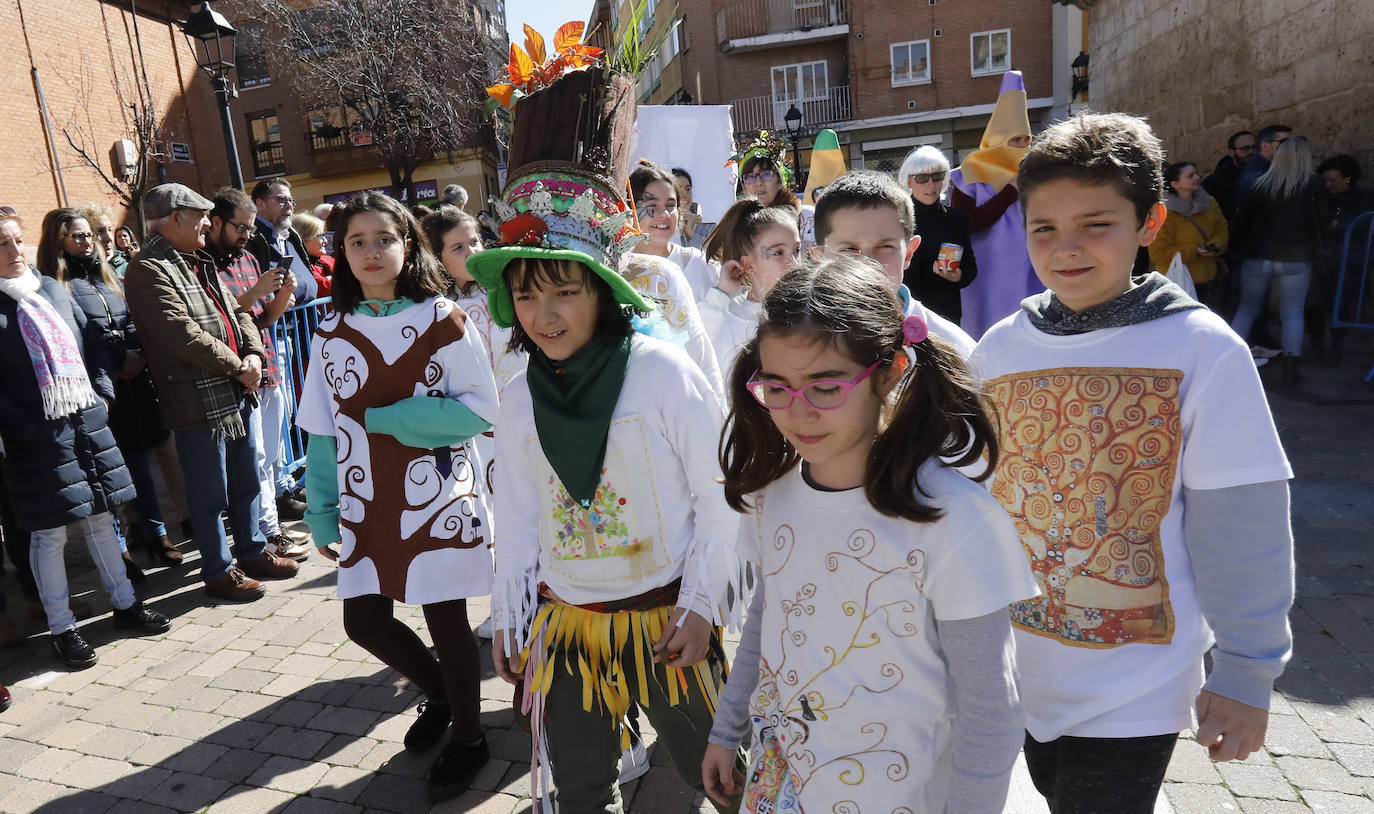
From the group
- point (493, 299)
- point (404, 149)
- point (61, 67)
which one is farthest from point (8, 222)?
point (404, 149)

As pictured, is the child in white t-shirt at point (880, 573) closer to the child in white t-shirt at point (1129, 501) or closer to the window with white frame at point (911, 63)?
the child in white t-shirt at point (1129, 501)

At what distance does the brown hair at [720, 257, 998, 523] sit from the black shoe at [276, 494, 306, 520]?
18.1ft

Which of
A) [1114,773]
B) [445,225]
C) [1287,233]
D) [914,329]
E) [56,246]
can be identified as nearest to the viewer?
[914,329]

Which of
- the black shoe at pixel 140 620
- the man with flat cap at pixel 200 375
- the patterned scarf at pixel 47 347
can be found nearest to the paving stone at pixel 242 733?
the black shoe at pixel 140 620

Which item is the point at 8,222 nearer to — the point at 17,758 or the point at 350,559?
the point at 17,758

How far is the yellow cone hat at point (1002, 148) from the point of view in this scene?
5.13 meters

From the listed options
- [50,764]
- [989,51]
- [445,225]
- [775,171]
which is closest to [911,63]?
[989,51]

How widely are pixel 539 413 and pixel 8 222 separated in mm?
3720

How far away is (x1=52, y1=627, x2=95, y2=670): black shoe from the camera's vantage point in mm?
4027

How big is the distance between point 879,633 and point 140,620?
14.5 feet

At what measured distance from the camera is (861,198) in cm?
253

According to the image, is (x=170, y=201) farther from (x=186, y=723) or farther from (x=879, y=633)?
(x=879, y=633)

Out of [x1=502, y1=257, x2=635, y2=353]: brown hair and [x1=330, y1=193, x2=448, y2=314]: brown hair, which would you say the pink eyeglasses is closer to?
[x1=502, y1=257, x2=635, y2=353]: brown hair

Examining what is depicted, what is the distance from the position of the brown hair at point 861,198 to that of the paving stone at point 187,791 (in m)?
2.92
